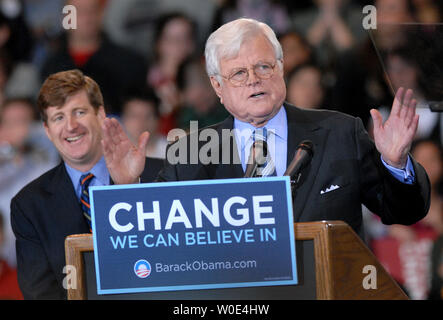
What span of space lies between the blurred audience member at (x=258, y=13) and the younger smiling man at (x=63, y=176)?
1359mm

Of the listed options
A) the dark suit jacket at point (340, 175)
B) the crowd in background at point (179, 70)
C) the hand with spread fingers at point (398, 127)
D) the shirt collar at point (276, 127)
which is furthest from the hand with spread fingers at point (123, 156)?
the crowd in background at point (179, 70)

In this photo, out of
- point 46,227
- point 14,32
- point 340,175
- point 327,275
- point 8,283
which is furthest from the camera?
point 14,32

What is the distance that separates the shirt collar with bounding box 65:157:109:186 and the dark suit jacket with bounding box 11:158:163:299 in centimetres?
2

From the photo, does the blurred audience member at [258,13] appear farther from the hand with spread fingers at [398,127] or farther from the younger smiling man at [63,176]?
the hand with spread fingers at [398,127]

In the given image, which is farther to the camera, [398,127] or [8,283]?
[8,283]

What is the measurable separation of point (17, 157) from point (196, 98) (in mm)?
959

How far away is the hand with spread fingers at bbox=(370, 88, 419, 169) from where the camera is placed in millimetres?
1723

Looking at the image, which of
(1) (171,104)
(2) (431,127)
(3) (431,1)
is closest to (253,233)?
(1) (171,104)

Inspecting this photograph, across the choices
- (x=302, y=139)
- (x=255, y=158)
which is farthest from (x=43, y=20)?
(x=255, y=158)

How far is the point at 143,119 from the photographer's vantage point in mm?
3422

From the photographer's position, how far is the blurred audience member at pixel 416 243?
11.5 feet

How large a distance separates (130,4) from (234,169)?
201 cm

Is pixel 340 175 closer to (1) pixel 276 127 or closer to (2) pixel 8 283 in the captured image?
(1) pixel 276 127

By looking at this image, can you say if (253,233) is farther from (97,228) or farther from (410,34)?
(410,34)
